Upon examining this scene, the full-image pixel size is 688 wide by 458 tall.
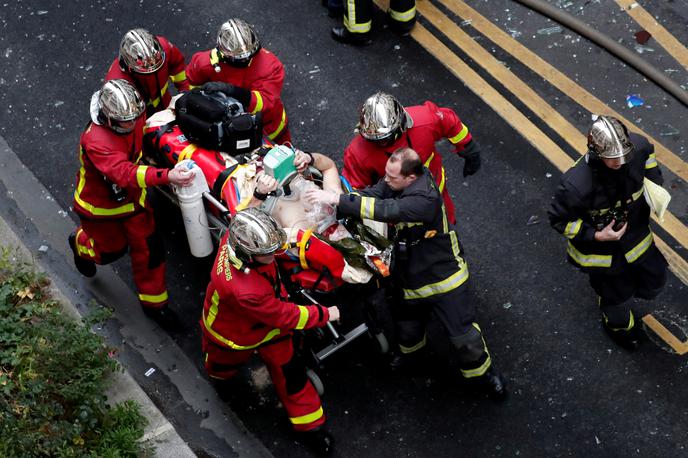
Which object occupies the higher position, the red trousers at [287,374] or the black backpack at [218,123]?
the black backpack at [218,123]

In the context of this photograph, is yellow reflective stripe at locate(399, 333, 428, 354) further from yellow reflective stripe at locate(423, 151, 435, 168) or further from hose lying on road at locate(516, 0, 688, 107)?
hose lying on road at locate(516, 0, 688, 107)

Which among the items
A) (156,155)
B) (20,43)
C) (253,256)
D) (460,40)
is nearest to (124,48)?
(156,155)

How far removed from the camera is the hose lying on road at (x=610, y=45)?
7785mm

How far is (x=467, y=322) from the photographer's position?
18.8 ft

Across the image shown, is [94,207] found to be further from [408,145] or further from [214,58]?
[408,145]

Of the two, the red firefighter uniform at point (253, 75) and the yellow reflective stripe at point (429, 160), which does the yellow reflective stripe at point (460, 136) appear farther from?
the red firefighter uniform at point (253, 75)

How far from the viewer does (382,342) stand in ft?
20.6

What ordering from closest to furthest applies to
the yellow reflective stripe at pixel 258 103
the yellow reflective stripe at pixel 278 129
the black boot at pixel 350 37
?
the yellow reflective stripe at pixel 258 103
the yellow reflective stripe at pixel 278 129
the black boot at pixel 350 37

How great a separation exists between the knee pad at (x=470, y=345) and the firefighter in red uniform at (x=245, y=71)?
2.14 metres

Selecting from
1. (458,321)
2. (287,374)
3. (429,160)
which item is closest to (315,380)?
(287,374)

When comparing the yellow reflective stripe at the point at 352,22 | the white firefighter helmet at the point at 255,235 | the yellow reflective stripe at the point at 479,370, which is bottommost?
the yellow reflective stripe at the point at 479,370

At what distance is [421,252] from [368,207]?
482 millimetres

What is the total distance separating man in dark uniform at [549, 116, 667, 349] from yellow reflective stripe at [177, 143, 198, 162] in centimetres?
237

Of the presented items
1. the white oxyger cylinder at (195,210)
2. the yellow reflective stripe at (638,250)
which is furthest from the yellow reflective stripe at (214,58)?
the yellow reflective stripe at (638,250)
